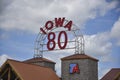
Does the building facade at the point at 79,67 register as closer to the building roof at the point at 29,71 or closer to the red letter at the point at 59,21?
the building roof at the point at 29,71

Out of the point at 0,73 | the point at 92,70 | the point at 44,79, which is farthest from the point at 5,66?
Answer: the point at 92,70

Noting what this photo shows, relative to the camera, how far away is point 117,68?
66750 mm

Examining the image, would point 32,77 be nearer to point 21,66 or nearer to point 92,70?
point 21,66

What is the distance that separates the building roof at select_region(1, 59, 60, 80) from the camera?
5006 centimetres

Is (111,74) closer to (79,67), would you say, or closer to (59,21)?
(79,67)

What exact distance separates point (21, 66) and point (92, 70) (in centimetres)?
1485

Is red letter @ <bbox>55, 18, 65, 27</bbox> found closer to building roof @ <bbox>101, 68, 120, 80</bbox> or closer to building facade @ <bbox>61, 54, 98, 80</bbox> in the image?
building facade @ <bbox>61, 54, 98, 80</bbox>

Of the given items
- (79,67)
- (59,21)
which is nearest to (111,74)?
(79,67)

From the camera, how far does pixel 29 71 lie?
5256 centimetres

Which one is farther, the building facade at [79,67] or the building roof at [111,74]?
the building roof at [111,74]

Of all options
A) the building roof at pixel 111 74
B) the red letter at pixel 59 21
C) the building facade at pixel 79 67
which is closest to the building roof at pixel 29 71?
the building facade at pixel 79 67

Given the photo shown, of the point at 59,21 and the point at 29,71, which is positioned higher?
the point at 59,21

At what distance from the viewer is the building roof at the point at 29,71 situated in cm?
5006

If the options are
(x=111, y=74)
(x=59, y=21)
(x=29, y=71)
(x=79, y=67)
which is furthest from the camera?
(x=111, y=74)
